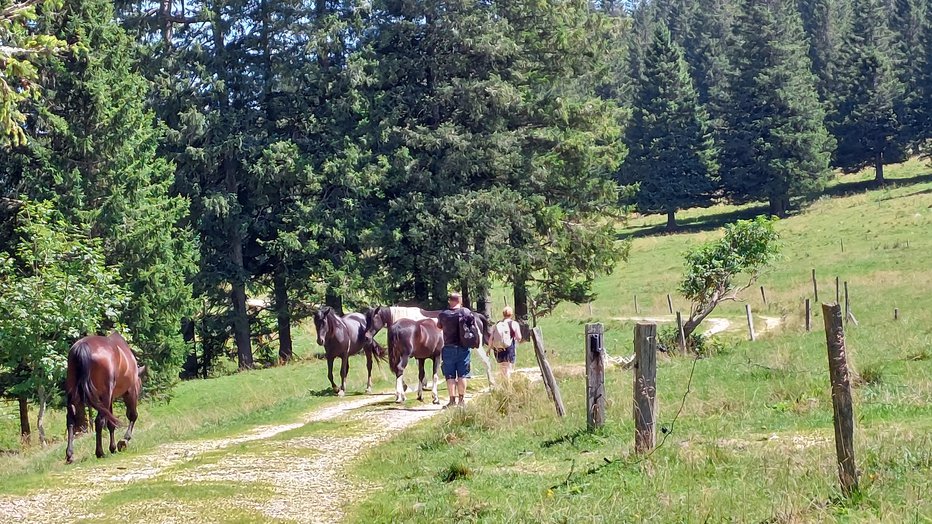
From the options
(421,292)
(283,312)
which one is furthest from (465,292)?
(283,312)

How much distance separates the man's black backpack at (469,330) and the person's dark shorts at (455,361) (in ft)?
1.39

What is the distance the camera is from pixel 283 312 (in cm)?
3956

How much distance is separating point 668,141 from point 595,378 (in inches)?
2861

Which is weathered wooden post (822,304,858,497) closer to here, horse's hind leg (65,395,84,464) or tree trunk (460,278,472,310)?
horse's hind leg (65,395,84,464)

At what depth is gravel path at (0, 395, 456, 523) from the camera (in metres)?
10.5

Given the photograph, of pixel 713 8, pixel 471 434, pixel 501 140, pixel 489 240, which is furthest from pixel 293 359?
pixel 713 8

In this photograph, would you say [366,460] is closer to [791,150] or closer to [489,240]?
[489,240]

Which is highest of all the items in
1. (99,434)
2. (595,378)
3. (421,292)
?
(595,378)

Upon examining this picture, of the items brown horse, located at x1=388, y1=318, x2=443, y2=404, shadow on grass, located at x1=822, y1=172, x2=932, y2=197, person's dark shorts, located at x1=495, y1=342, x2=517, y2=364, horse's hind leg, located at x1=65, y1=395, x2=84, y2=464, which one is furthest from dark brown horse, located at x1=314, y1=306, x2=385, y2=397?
shadow on grass, located at x1=822, y1=172, x2=932, y2=197

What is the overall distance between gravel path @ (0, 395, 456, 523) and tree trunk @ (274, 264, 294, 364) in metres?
21.1

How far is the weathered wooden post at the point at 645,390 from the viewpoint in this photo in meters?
10.6

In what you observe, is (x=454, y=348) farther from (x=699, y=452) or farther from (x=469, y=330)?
(x=699, y=452)

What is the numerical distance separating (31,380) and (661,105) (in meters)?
67.3

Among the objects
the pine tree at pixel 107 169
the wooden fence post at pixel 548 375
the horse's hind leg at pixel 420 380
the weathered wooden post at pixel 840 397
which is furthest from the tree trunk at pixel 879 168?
the weathered wooden post at pixel 840 397
